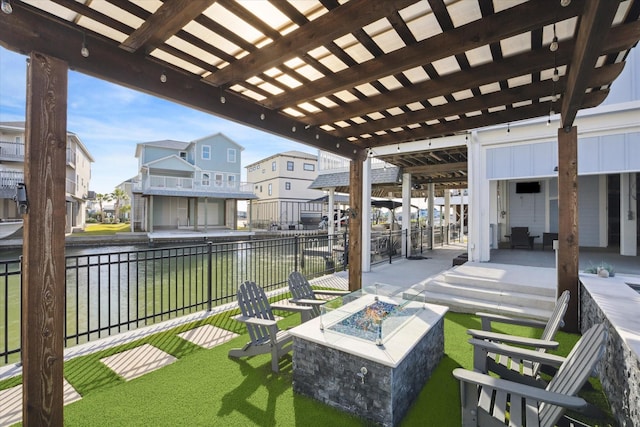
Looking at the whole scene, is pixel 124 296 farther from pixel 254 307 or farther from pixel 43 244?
pixel 43 244

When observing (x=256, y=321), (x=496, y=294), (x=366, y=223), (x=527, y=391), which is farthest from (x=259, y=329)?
(x=366, y=223)

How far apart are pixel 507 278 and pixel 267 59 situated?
5913mm

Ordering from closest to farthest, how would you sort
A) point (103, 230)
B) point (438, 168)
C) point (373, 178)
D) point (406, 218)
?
point (438, 168) → point (406, 218) → point (373, 178) → point (103, 230)

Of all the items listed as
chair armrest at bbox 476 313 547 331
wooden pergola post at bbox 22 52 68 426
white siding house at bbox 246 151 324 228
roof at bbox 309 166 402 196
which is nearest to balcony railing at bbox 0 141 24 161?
white siding house at bbox 246 151 324 228

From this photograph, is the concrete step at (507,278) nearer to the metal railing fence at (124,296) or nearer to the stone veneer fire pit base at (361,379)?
the stone veneer fire pit base at (361,379)

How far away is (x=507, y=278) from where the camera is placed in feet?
19.4

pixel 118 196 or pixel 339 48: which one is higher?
pixel 118 196

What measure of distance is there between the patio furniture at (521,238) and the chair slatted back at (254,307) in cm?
1017

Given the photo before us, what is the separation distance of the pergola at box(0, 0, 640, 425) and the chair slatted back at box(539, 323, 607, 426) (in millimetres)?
2100

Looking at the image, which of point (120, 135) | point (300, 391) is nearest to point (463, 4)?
point (300, 391)

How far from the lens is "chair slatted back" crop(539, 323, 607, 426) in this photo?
1812 millimetres

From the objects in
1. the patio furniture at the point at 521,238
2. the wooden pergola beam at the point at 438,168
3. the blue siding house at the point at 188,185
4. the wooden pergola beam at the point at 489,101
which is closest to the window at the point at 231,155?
the blue siding house at the point at 188,185

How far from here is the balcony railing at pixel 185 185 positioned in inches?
786

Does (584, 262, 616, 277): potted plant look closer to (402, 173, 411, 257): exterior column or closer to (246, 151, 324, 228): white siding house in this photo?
(402, 173, 411, 257): exterior column
